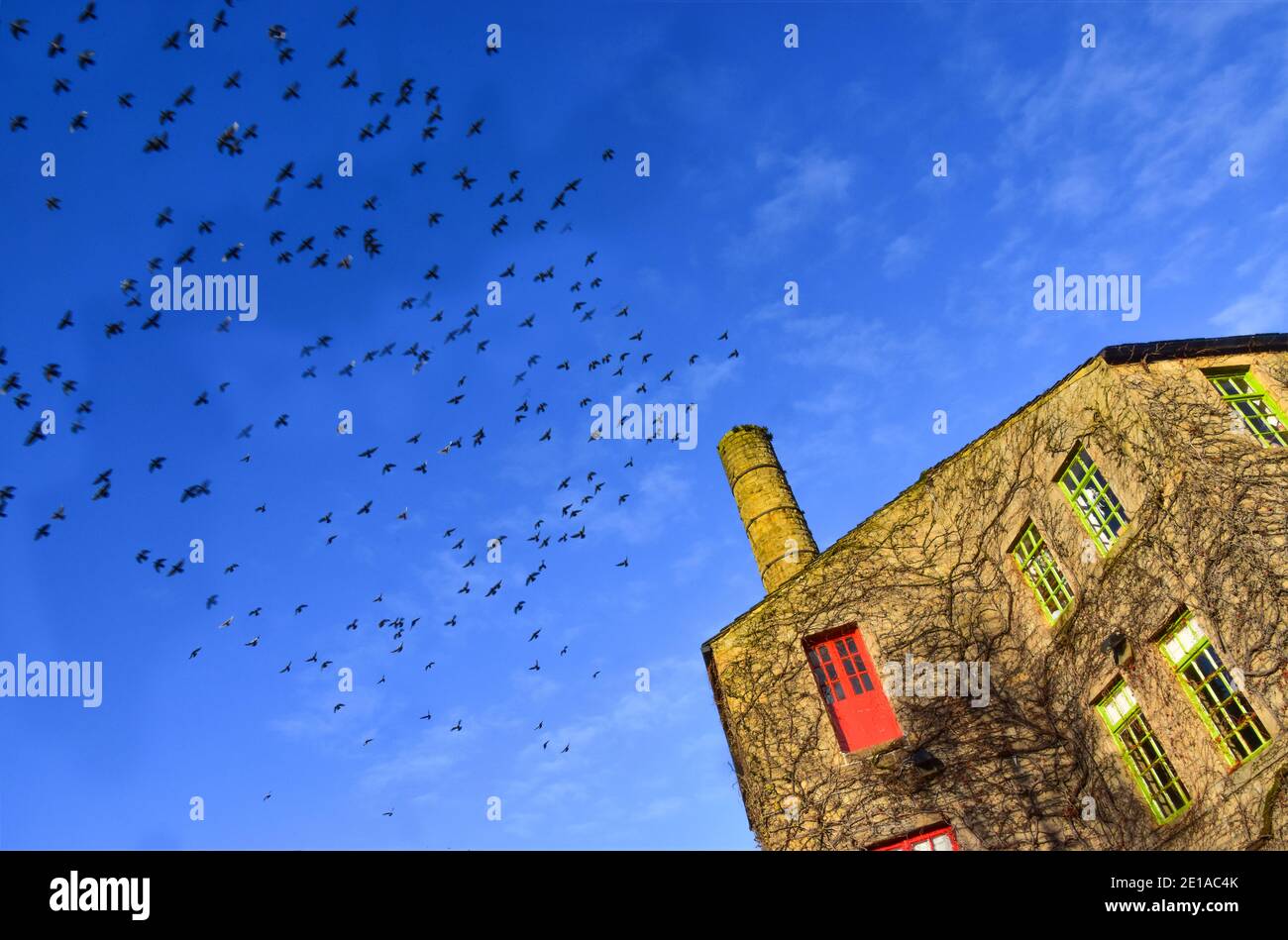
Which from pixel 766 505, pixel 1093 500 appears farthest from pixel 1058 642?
pixel 766 505

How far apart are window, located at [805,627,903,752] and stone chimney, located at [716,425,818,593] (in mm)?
4316

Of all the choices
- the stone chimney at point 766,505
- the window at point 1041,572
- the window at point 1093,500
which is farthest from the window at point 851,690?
the window at point 1093,500

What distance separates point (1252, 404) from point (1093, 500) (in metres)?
3.11

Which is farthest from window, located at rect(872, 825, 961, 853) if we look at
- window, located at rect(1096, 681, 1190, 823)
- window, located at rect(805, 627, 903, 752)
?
window, located at rect(1096, 681, 1190, 823)

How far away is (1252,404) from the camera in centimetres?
1515

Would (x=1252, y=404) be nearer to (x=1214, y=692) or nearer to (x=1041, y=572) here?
(x=1041, y=572)

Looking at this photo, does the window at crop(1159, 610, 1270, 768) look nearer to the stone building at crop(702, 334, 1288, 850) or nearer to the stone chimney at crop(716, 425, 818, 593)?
the stone building at crop(702, 334, 1288, 850)

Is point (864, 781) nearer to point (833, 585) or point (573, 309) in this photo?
point (833, 585)

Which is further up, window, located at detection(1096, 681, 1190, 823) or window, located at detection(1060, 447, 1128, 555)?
window, located at detection(1060, 447, 1128, 555)

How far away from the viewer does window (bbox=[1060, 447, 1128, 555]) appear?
15180 millimetres

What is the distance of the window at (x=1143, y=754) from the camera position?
1412 centimetres
